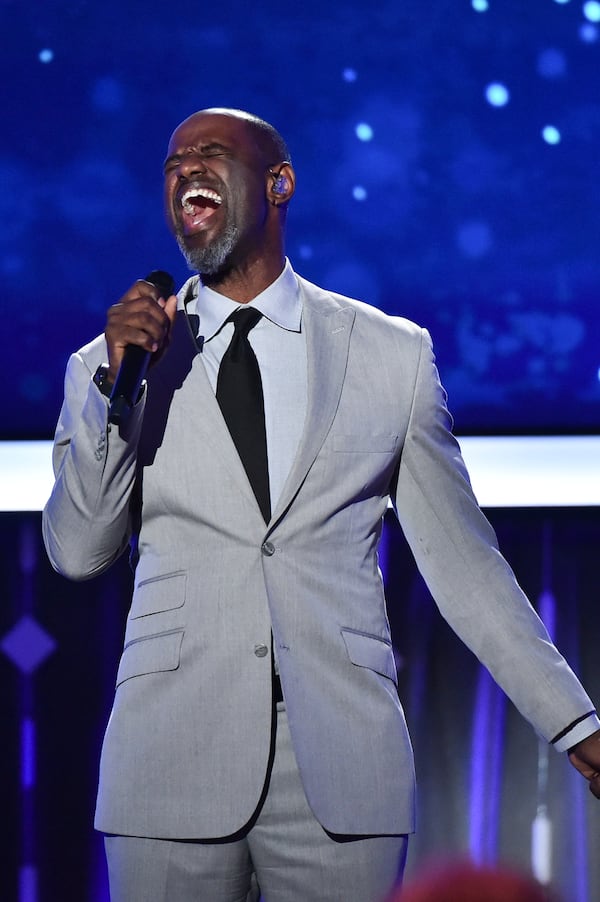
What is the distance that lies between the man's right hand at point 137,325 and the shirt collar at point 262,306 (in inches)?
11.2

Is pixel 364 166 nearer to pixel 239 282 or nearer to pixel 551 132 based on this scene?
pixel 551 132

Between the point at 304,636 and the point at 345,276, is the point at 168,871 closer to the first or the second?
the point at 304,636

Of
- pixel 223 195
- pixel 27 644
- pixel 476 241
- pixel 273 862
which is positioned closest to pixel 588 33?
pixel 476 241

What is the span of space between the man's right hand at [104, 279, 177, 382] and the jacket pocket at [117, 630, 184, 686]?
324 millimetres

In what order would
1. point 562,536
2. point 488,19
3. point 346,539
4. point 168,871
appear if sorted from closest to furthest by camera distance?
point 168,871 < point 346,539 < point 562,536 < point 488,19

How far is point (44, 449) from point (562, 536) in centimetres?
105

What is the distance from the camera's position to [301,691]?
4.74ft

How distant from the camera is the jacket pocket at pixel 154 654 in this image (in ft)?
4.81

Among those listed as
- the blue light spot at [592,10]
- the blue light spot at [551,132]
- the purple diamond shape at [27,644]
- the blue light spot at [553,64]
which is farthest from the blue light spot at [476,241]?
the purple diamond shape at [27,644]

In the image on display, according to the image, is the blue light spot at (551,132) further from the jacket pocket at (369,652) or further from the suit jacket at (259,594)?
the jacket pocket at (369,652)

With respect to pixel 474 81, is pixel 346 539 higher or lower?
lower

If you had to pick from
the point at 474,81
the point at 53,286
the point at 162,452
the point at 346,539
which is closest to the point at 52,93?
the point at 53,286

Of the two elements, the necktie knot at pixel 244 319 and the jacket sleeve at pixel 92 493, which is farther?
the necktie knot at pixel 244 319

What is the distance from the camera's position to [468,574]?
1.63m
